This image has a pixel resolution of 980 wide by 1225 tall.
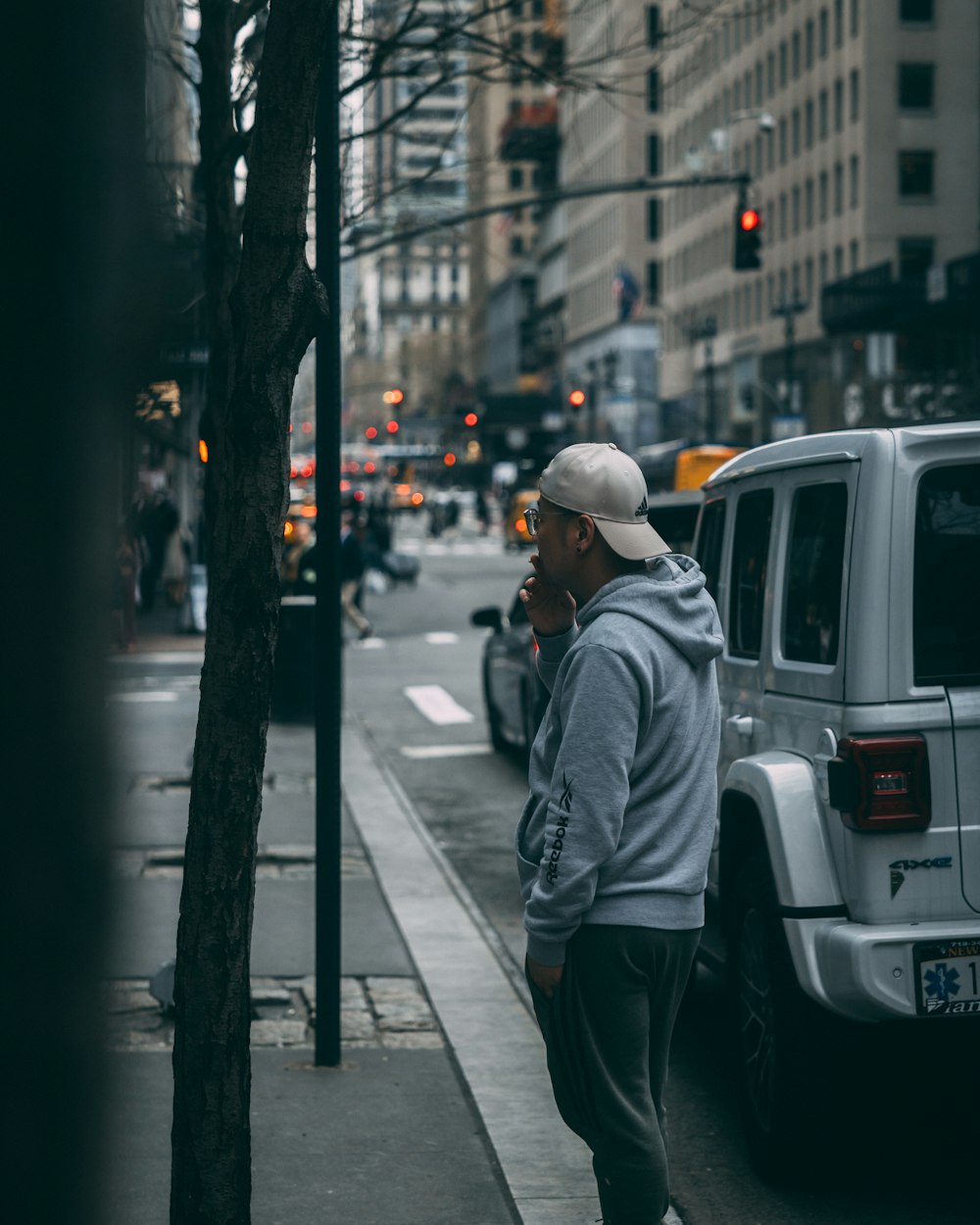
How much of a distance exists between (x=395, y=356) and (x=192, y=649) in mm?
184500

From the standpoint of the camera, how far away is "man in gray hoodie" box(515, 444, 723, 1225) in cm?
319

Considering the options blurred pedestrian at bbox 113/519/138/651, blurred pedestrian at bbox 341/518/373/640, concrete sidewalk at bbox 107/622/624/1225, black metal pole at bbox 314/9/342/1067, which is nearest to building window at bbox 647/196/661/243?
blurred pedestrian at bbox 341/518/373/640

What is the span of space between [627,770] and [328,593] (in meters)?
2.78

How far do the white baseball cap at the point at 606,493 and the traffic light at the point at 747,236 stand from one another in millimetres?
20931

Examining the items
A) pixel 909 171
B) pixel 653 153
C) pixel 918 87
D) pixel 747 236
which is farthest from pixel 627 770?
pixel 653 153

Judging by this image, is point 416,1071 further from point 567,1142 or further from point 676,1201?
point 676,1201

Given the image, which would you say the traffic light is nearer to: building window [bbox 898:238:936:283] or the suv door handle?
the suv door handle

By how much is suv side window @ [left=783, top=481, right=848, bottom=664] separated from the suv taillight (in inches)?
13.5

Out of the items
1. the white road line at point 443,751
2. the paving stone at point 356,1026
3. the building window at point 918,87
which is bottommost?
the white road line at point 443,751

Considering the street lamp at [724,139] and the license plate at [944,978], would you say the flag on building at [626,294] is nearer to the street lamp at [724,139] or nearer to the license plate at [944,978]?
the street lamp at [724,139]

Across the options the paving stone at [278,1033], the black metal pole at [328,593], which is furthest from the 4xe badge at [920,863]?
the paving stone at [278,1033]

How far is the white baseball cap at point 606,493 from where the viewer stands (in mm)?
3346

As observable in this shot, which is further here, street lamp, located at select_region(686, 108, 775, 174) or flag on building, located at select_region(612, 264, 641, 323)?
flag on building, located at select_region(612, 264, 641, 323)

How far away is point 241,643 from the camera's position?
351 cm
